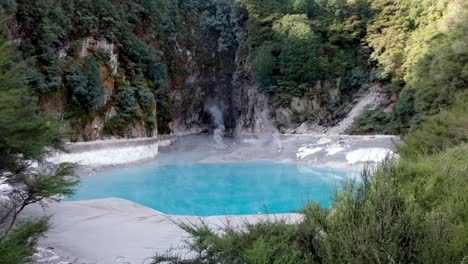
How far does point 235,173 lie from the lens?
2298cm

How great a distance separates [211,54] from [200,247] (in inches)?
1591

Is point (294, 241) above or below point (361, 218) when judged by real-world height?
below

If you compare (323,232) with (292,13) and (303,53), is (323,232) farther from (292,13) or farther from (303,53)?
(292,13)

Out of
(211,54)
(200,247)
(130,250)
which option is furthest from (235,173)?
(211,54)

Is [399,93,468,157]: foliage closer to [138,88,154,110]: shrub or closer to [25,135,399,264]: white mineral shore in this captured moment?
[25,135,399,264]: white mineral shore

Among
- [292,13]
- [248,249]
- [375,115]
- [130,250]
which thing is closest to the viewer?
[248,249]

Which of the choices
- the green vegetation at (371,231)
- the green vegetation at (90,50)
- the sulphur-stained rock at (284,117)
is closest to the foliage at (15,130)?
the green vegetation at (371,231)

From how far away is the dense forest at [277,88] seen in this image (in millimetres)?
4016

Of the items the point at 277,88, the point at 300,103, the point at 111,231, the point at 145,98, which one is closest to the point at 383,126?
the point at 300,103

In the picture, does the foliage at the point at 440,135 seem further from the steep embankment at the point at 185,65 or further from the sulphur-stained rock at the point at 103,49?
the sulphur-stained rock at the point at 103,49

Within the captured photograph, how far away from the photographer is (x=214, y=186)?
19141mm

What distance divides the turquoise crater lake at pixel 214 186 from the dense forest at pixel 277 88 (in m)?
3.71

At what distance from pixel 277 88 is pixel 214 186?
18.8m

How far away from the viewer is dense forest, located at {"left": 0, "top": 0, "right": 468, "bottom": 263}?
13.2ft
